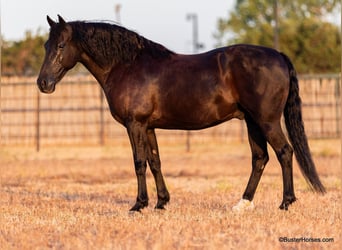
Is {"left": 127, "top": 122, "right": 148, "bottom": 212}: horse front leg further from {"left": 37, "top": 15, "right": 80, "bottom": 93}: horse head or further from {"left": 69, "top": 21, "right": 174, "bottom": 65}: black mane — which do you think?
{"left": 37, "top": 15, "right": 80, "bottom": 93}: horse head

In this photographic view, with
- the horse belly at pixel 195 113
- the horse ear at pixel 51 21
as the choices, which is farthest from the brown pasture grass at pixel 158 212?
the horse ear at pixel 51 21

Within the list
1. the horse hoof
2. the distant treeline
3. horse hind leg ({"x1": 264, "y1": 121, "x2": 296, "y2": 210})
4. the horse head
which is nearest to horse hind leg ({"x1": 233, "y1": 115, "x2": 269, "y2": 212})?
the horse hoof

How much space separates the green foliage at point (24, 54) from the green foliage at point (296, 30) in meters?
13.5

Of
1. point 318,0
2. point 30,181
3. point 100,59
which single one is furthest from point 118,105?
point 318,0

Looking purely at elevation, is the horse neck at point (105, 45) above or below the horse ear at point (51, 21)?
below

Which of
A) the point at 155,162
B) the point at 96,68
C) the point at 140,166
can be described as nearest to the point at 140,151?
the point at 140,166

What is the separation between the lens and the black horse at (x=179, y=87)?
8906mm

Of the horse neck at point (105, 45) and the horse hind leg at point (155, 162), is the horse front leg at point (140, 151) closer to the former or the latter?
the horse hind leg at point (155, 162)

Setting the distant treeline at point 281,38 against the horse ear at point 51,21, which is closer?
the horse ear at point 51,21

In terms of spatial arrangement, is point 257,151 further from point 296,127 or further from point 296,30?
point 296,30

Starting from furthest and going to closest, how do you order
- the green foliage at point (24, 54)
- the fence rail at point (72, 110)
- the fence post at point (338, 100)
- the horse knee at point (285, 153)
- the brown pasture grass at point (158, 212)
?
the green foliage at point (24, 54), the fence rail at point (72, 110), the fence post at point (338, 100), the horse knee at point (285, 153), the brown pasture grass at point (158, 212)

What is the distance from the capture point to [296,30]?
152 ft

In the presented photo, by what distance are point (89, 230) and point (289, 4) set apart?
51.6 meters

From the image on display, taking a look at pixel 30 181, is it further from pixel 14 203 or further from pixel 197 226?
pixel 197 226
